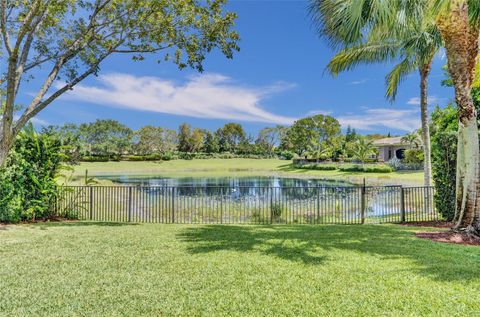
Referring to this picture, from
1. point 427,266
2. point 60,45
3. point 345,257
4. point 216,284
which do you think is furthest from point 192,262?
point 60,45

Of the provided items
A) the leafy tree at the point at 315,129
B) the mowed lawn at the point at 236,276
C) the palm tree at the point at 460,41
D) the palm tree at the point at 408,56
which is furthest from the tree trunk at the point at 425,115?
the leafy tree at the point at 315,129

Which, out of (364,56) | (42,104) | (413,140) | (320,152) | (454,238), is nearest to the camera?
(454,238)

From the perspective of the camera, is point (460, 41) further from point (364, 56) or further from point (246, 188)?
point (246, 188)

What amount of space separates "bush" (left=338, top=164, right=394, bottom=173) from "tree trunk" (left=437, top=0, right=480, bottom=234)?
27.3 meters

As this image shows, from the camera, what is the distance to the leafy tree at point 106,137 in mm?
60344

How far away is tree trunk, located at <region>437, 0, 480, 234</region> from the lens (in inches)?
264

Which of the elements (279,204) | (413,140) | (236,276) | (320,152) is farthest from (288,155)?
(236,276)

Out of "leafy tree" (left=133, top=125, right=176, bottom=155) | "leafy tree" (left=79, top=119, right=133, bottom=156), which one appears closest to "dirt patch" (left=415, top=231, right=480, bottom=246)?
"leafy tree" (left=79, top=119, right=133, bottom=156)

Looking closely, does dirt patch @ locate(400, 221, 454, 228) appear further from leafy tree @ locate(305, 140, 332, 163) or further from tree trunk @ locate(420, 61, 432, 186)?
leafy tree @ locate(305, 140, 332, 163)

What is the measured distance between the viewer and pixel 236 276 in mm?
4188

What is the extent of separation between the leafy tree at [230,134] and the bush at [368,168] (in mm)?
42615

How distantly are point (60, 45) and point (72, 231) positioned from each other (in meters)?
5.37

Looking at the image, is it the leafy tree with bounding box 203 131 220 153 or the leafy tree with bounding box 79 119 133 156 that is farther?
the leafy tree with bounding box 203 131 220 153

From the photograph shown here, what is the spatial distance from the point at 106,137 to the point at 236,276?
67666 millimetres
